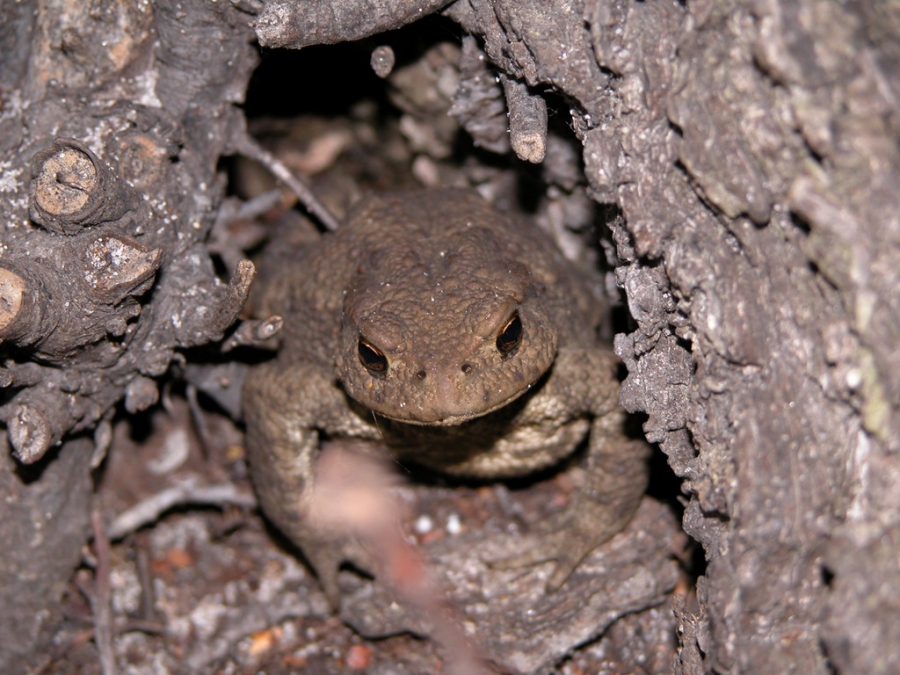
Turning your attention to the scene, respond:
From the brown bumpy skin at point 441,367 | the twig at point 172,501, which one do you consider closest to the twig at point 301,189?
the brown bumpy skin at point 441,367

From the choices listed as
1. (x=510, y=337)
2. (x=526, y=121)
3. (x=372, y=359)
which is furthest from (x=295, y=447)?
(x=526, y=121)

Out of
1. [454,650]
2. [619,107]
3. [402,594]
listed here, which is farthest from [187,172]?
[454,650]

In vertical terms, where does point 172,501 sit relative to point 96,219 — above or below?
below

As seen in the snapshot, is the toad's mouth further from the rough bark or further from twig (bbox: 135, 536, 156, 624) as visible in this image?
twig (bbox: 135, 536, 156, 624)

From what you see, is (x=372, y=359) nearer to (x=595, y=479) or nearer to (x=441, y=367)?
(x=441, y=367)

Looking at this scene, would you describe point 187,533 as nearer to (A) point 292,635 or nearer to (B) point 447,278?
(A) point 292,635

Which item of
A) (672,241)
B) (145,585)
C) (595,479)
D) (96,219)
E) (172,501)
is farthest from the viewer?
(172,501)
